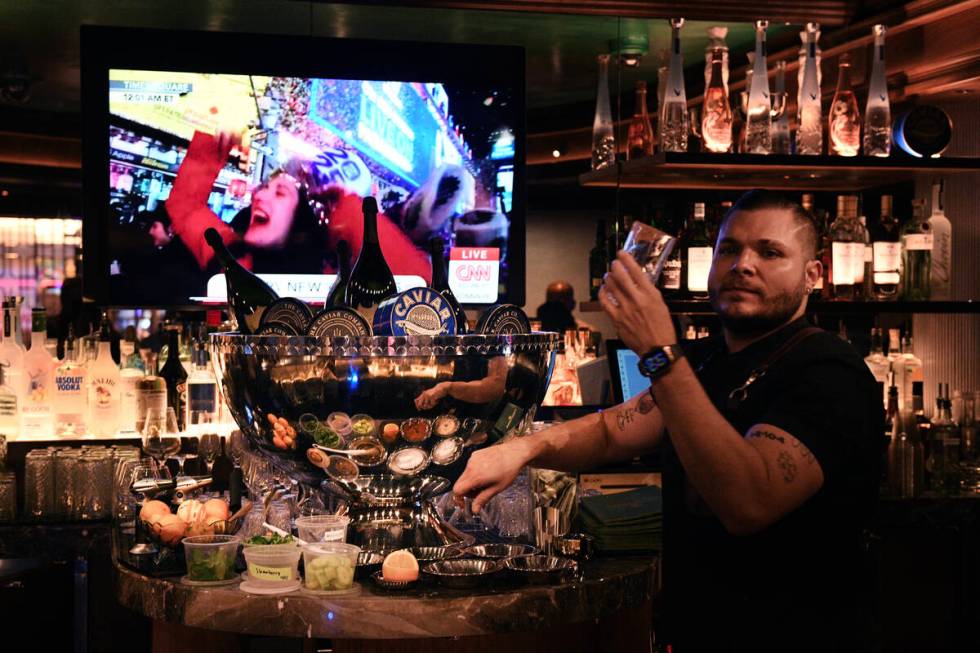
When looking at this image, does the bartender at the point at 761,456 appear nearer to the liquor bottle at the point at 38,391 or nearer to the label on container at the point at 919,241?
the liquor bottle at the point at 38,391

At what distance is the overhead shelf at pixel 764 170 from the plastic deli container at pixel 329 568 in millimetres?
2296

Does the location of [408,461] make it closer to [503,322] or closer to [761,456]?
[503,322]

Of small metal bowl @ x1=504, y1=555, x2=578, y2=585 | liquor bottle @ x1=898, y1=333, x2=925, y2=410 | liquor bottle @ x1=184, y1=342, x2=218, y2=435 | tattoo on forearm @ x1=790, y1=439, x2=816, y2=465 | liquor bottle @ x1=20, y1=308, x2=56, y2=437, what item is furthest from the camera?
liquor bottle @ x1=898, y1=333, x2=925, y2=410

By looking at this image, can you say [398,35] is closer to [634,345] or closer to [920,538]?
[920,538]

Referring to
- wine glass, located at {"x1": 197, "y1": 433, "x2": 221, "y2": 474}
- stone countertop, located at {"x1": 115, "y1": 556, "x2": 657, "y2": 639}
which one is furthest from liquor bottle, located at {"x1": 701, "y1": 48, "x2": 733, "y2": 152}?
stone countertop, located at {"x1": 115, "y1": 556, "x2": 657, "y2": 639}

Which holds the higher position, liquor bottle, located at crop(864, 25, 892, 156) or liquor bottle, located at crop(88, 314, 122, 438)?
liquor bottle, located at crop(864, 25, 892, 156)

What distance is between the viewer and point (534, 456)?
6.53ft

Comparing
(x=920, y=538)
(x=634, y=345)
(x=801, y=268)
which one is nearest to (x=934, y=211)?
(x=920, y=538)

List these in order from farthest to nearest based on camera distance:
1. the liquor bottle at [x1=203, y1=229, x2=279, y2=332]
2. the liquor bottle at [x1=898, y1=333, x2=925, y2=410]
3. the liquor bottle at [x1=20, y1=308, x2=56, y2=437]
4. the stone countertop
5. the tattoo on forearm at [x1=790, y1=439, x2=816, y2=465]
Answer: the liquor bottle at [x1=898, y1=333, x2=925, y2=410] → the liquor bottle at [x1=20, y1=308, x2=56, y2=437] → the liquor bottle at [x1=203, y1=229, x2=279, y2=332] → the tattoo on forearm at [x1=790, y1=439, x2=816, y2=465] → the stone countertop

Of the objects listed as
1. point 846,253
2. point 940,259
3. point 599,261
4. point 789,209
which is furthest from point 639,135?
point 789,209

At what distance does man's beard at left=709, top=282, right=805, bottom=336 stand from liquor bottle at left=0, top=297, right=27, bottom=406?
2281mm

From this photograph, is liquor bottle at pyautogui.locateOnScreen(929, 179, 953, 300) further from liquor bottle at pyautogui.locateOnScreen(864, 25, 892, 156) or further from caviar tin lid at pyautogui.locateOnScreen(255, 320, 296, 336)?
caviar tin lid at pyautogui.locateOnScreen(255, 320, 296, 336)

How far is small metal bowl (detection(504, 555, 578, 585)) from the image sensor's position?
1.74 m

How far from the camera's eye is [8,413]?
344 cm
